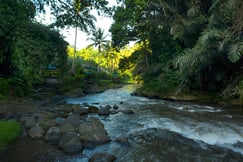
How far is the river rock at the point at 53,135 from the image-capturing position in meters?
4.71

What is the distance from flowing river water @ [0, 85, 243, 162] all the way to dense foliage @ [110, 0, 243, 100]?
2.57 m

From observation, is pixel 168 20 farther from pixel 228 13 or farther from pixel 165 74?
pixel 228 13

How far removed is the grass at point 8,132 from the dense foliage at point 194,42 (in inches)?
189

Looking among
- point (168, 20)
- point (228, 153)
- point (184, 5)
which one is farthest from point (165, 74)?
point (228, 153)

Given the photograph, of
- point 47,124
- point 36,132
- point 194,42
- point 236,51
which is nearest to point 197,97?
point 194,42

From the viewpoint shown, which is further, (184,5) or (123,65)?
(123,65)

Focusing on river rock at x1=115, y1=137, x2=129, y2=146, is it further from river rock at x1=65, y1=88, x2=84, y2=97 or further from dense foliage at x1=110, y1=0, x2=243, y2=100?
river rock at x1=65, y1=88, x2=84, y2=97

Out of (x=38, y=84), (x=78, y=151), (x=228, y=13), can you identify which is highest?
(x=228, y=13)

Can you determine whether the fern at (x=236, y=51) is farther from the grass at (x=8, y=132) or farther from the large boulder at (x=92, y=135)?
the grass at (x=8, y=132)

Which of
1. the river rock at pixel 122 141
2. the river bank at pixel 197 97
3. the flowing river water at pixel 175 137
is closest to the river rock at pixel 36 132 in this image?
the flowing river water at pixel 175 137

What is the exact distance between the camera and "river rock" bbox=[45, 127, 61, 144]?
4.71 metres

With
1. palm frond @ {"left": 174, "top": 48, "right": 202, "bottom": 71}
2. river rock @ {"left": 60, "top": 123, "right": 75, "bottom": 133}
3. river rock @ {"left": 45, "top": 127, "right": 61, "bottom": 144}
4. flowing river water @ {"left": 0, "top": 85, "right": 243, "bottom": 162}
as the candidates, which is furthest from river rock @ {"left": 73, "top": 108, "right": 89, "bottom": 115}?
palm frond @ {"left": 174, "top": 48, "right": 202, "bottom": 71}

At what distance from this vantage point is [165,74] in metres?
13.2

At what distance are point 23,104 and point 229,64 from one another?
949cm
